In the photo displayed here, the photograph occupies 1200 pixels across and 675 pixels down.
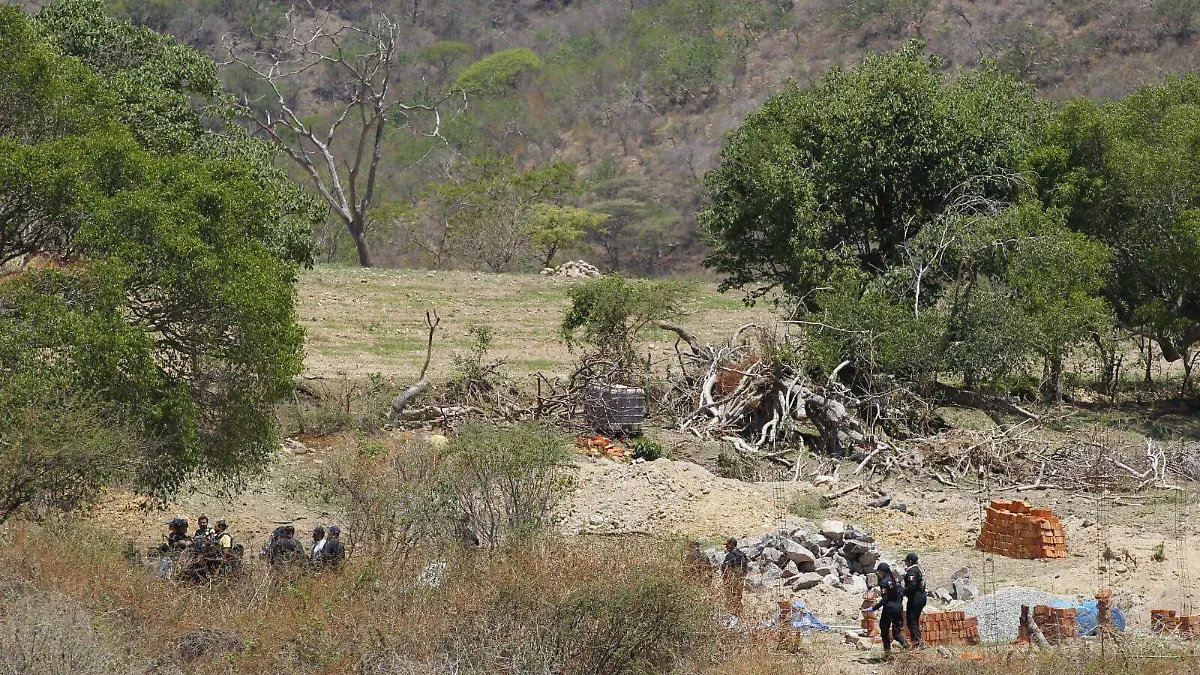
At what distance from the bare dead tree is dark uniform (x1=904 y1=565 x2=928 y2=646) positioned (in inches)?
706

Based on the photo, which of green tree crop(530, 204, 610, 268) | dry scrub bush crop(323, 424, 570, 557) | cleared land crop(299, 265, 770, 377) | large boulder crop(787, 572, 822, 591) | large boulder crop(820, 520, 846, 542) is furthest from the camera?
green tree crop(530, 204, 610, 268)

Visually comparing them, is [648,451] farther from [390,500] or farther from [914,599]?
[914,599]

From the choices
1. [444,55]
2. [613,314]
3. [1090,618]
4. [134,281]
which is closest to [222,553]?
[134,281]

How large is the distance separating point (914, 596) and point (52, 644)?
6.58m

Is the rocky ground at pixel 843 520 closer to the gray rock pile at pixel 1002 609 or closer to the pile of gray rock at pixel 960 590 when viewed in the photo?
the pile of gray rock at pixel 960 590

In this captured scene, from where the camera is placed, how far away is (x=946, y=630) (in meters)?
12.1

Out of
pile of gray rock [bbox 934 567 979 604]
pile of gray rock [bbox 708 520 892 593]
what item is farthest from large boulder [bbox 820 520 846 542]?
pile of gray rock [bbox 934 567 979 604]

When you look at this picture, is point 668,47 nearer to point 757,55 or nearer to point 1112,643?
point 757,55

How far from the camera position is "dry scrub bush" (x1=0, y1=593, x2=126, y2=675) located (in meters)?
10.2

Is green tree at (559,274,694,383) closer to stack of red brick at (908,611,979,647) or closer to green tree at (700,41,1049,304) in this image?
green tree at (700,41,1049,304)

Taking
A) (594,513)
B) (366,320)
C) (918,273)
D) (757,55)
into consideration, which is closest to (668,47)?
(757,55)

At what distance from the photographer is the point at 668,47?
86438 mm

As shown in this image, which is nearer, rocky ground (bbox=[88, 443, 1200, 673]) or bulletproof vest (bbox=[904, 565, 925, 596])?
bulletproof vest (bbox=[904, 565, 925, 596])

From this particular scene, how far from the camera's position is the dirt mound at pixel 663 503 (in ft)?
57.7
